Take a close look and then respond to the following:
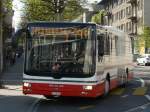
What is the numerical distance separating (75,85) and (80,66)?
590 mm

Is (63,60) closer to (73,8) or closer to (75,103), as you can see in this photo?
(75,103)

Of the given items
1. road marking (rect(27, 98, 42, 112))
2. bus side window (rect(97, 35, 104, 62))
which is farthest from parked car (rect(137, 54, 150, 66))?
road marking (rect(27, 98, 42, 112))

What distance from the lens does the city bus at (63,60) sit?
15938mm

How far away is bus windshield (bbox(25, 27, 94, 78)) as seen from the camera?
631 inches

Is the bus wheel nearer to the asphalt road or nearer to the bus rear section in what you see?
the asphalt road

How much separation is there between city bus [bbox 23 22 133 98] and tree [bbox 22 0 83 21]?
99.7 ft

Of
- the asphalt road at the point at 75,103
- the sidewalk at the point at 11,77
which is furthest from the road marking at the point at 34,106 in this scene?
the sidewalk at the point at 11,77

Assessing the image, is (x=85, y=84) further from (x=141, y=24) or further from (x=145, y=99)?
(x=141, y=24)

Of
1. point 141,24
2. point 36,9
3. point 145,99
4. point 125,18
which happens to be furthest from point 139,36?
point 145,99

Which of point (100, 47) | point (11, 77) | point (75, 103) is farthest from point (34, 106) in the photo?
Result: point (11, 77)

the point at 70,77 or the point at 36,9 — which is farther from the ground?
the point at 36,9

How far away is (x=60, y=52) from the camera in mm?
16219

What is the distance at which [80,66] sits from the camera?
52.4ft

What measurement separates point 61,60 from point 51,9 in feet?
115
